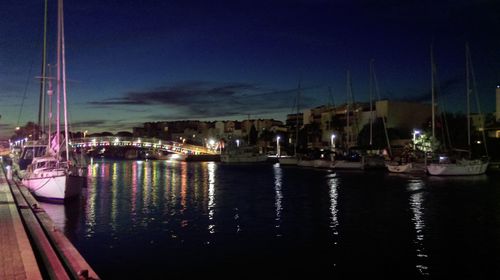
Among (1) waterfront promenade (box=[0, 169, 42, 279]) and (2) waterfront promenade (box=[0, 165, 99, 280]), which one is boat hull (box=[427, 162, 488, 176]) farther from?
(1) waterfront promenade (box=[0, 169, 42, 279])

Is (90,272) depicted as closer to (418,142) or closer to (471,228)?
(471,228)

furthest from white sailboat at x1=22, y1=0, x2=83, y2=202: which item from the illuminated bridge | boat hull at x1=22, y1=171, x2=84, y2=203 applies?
the illuminated bridge

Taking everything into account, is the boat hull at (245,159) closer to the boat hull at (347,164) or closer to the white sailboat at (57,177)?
the boat hull at (347,164)

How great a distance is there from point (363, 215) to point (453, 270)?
498 inches

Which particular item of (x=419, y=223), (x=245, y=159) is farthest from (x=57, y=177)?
(x=245, y=159)

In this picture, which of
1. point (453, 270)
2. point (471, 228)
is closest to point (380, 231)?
point (471, 228)

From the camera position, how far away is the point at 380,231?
23812 millimetres

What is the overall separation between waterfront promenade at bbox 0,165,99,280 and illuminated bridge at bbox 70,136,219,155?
10527 centimetres

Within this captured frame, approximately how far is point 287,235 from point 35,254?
1215 centimetres

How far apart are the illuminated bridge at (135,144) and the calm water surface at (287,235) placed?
3636 inches

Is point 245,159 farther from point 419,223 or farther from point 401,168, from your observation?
point 419,223

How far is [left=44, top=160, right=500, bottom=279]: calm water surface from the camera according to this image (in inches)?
666

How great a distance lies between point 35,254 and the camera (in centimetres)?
1375

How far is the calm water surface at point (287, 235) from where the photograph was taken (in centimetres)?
1691
